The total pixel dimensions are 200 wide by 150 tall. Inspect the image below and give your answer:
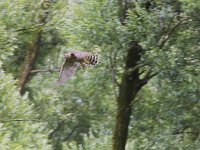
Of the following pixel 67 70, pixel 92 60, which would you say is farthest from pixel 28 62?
pixel 92 60

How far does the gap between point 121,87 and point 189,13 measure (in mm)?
3318

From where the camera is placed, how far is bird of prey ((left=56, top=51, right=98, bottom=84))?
657 centimetres

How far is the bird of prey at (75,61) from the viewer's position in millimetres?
6574

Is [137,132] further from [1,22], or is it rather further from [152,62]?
[1,22]

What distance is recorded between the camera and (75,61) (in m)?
6.80

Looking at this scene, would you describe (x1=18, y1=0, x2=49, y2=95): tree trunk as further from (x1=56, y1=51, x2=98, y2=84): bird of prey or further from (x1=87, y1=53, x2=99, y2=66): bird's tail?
(x1=87, y1=53, x2=99, y2=66): bird's tail

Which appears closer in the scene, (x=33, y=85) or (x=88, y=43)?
(x=88, y=43)

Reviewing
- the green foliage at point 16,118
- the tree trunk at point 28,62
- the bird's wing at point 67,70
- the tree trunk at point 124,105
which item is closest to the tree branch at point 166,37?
the tree trunk at point 124,105

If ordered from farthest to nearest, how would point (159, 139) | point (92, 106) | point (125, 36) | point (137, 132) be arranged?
point (92, 106)
point (137, 132)
point (159, 139)
point (125, 36)

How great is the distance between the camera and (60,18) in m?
13.8

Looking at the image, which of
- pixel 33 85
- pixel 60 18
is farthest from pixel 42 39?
pixel 60 18

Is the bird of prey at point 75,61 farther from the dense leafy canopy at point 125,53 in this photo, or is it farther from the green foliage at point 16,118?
the green foliage at point 16,118

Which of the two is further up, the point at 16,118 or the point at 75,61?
the point at 75,61

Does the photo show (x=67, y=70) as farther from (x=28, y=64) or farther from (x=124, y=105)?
(x=28, y=64)
